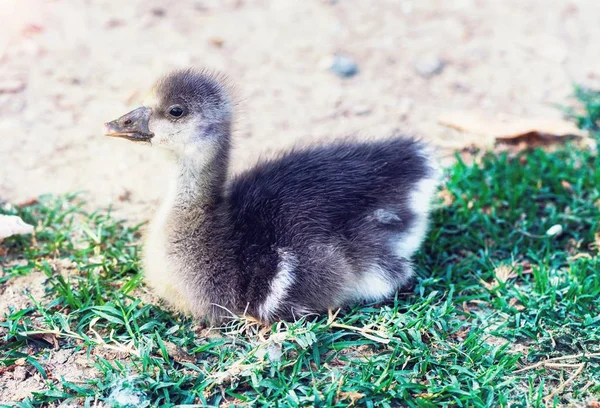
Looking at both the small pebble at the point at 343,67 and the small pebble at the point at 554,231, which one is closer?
the small pebble at the point at 554,231

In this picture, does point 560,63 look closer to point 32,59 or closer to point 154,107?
point 154,107

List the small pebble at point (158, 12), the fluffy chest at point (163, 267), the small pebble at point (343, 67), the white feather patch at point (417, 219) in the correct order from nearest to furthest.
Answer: the fluffy chest at point (163, 267) < the white feather patch at point (417, 219) < the small pebble at point (343, 67) < the small pebble at point (158, 12)

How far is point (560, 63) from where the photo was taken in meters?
5.16

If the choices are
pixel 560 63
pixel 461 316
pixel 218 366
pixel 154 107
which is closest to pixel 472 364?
A: pixel 461 316

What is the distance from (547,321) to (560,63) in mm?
2652

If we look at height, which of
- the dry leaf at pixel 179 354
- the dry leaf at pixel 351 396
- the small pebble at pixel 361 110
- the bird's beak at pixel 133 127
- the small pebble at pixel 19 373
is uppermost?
the bird's beak at pixel 133 127

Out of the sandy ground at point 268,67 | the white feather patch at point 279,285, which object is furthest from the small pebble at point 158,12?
the white feather patch at point 279,285

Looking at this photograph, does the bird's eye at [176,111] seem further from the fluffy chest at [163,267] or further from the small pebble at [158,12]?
the small pebble at [158,12]

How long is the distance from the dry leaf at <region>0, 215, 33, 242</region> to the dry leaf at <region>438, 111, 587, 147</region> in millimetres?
2599

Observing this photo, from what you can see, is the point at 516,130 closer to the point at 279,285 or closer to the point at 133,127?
the point at 279,285

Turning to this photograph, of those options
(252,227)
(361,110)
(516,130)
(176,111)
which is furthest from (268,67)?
(252,227)

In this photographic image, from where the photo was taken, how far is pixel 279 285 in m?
2.99

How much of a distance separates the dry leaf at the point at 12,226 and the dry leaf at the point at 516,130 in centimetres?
260

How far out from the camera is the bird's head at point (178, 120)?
3.03 meters
